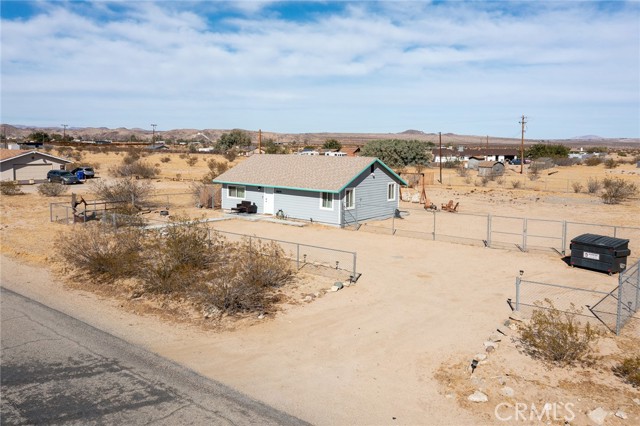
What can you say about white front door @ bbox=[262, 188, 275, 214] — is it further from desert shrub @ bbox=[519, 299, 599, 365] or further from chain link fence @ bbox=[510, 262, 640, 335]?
desert shrub @ bbox=[519, 299, 599, 365]

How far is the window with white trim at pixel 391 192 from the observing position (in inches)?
1403

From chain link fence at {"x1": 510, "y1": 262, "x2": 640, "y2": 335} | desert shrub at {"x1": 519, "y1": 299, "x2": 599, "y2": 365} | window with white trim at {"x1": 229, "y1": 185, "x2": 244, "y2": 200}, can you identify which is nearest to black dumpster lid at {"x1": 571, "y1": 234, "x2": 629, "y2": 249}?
chain link fence at {"x1": 510, "y1": 262, "x2": 640, "y2": 335}

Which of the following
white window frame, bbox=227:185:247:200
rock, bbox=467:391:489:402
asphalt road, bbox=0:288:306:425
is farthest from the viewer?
white window frame, bbox=227:185:247:200

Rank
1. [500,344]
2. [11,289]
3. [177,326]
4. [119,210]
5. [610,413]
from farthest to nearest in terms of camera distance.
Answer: [119,210], [11,289], [177,326], [500,344], [610,413]

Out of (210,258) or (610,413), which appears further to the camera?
(210,258)

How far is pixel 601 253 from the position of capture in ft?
68.8

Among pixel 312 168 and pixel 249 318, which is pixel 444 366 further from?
pixel 312 168

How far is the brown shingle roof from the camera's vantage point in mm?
32688

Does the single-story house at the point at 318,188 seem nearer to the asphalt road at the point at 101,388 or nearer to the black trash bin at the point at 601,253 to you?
the black trash bin at the point at 601,253

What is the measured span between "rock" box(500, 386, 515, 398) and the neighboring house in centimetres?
5814

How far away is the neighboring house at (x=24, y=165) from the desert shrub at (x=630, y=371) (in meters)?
59.4

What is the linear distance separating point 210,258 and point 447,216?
20.5 metres

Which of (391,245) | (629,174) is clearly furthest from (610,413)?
(629,174)

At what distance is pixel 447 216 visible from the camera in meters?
36.6
